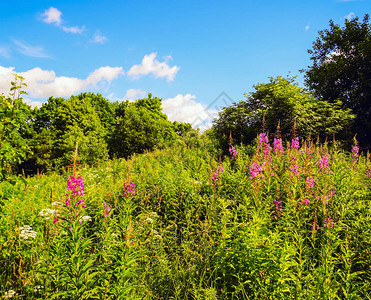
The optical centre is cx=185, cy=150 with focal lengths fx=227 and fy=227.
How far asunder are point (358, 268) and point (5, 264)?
17.1 ft

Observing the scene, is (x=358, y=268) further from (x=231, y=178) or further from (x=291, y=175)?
(x=231, y=178)

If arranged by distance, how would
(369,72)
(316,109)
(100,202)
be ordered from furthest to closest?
(369,72) < (316,109) < (100,202)

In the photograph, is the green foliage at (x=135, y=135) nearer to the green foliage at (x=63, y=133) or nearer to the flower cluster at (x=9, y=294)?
the green foliage at (x=63, y=133)

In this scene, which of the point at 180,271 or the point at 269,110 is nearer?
the point at 180,271

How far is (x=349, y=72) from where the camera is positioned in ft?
64.4

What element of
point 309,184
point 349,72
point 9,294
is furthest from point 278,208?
point 349,72

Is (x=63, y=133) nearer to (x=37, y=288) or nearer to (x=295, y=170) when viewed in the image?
(x=37, y=288)

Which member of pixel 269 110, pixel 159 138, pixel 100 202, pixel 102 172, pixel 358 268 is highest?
pixel 159 138

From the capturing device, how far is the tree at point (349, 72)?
61.2ft

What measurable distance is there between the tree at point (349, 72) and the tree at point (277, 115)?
747cm

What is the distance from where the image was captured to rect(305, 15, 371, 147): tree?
18641 mm

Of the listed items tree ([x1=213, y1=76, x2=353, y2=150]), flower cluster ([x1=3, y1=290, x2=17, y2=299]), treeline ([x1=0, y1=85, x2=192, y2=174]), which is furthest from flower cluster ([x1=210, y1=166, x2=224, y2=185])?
treeline ([x1=0, y1=85, x2=192, y2=174])

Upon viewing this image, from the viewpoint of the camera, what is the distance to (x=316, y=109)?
41.9 feet

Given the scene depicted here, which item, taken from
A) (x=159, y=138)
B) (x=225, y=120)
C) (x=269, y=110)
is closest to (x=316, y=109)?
(x=269, y=110)
